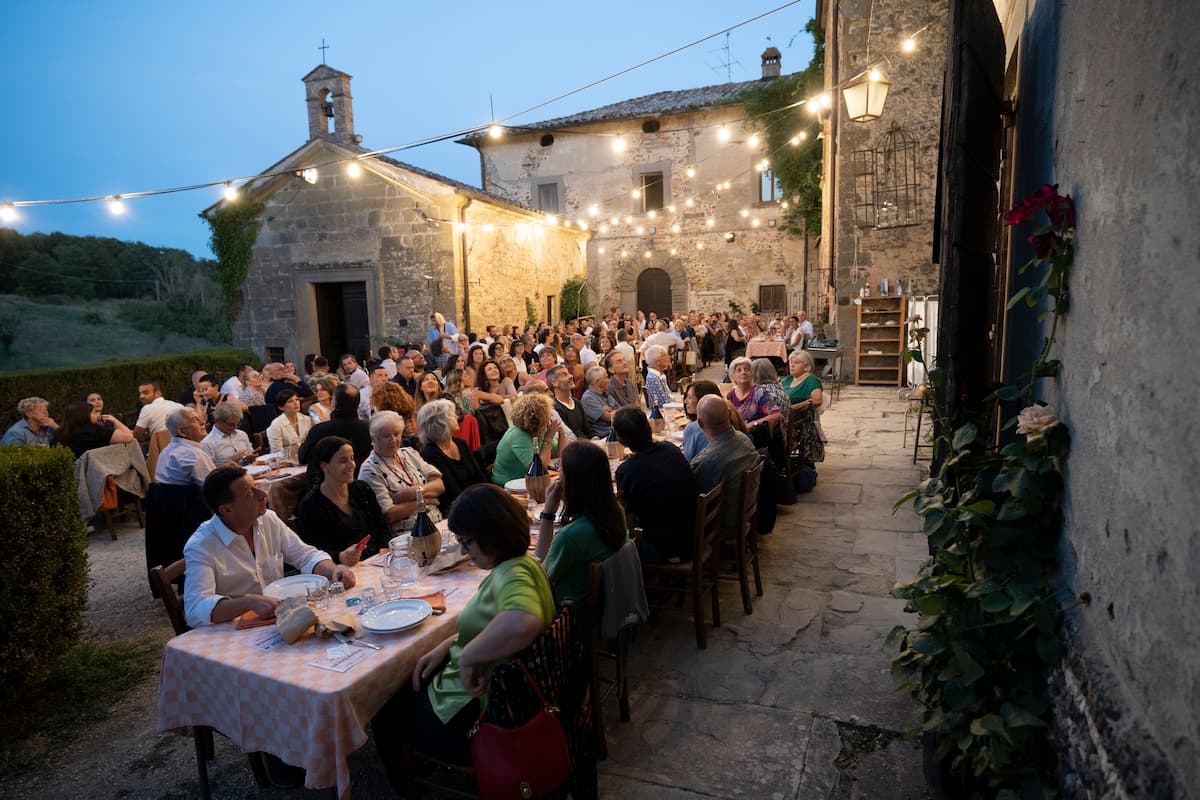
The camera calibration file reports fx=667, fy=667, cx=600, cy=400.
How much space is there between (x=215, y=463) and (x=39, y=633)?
161 cm

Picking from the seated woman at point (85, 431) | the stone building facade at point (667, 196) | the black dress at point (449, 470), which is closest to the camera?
the black dress at point (449, 470)

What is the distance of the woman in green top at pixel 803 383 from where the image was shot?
612cm

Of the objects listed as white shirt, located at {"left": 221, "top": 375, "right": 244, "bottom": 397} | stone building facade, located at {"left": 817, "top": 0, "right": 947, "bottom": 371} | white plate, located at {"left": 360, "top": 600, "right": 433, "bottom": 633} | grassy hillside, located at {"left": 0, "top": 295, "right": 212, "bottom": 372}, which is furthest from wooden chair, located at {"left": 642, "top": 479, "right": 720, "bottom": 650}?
grassy hillside, located at {"left": 0, "top": 295, "right": 212, "bottom": 372}

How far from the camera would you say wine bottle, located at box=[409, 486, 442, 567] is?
110 inches

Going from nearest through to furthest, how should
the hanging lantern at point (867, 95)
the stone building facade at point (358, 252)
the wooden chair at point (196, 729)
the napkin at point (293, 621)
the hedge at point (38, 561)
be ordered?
the napkin at point (293, 621), the wooden chair at point (196, 729), the hedge at point (38, 561), the hanging lantern at point (867, 95), the stone building facade at point (358, 252)

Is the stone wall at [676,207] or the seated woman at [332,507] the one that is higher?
the stone wall at [676,207]

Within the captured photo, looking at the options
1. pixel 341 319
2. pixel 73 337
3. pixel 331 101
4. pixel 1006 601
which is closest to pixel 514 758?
pixel 1006 601

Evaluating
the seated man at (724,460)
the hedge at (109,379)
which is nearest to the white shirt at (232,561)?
the seated man at (724,460)

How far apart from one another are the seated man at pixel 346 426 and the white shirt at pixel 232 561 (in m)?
1.63

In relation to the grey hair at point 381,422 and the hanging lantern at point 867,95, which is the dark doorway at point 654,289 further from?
the grey hair at point 381,422

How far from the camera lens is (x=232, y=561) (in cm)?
268

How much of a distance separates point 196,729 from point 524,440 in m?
2.30

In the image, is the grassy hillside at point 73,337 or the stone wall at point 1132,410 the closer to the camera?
the stone wall at point 1132,410

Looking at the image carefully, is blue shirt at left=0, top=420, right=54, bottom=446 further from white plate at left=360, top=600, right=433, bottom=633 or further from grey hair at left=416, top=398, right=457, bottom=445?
white plate at left=360, top=600, right=433, bottom=633
